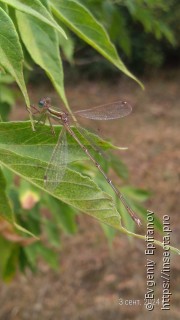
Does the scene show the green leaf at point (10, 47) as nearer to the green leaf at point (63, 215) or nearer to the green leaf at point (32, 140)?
the green leaf at point (32, 140)

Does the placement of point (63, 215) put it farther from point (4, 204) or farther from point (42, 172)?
point (42, 172)

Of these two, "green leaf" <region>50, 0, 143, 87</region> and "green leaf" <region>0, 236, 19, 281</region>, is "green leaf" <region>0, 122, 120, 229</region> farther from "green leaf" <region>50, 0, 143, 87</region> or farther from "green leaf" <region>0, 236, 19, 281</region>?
"green leaf" <region>0, 236, 19, 281</region>

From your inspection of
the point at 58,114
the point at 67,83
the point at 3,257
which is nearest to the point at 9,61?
the point at 58,114

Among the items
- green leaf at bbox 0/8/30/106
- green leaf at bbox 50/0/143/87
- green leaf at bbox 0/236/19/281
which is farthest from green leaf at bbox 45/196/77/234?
green leaf at bbox 0/8/30/106

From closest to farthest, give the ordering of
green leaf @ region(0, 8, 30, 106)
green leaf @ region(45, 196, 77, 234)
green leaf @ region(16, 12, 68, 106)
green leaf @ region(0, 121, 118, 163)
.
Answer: green leaf @ region(0, 8, 30, 106)
green leaf @ region(0, 121, 118, 163)
green leaf @ region(16, 12, 68, 106)
green leaf @ region(45, 196, 77, 234)

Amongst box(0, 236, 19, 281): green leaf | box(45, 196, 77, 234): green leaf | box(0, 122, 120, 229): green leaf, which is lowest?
box(0, 122, 120, 229): green leaf

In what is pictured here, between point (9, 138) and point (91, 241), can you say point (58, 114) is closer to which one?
point (9, 138)

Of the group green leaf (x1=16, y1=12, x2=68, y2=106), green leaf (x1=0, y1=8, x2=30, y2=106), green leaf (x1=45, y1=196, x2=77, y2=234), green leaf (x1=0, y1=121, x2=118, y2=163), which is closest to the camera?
green leaf (x1=0, y1=8, x2=30, y2=106)
